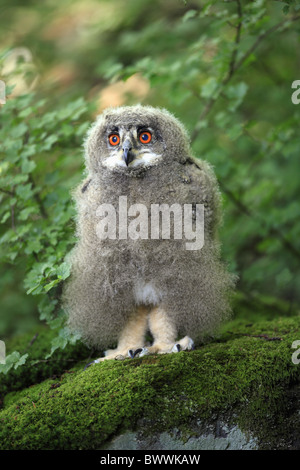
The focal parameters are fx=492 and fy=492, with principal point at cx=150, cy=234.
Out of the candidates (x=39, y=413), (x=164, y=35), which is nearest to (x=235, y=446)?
(x=39, y=413)

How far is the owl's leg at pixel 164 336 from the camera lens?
8.96 ft

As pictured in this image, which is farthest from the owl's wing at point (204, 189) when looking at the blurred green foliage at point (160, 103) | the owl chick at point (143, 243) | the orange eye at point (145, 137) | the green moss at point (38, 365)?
the green moss at point (38, 365)

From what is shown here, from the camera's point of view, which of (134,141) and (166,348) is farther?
(166,348)

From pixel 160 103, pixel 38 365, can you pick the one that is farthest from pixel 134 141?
pixel 160 103

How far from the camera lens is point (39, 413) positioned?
7.65 feet

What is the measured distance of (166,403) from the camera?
2270 mm

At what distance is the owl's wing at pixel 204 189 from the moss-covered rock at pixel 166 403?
0.76 m

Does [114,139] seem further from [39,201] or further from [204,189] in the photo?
[39,201]

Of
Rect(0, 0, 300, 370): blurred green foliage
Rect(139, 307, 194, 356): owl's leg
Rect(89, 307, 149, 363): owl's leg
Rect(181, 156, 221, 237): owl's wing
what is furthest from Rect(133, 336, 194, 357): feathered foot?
Rect(181, 156, 221, 237): owl's wing

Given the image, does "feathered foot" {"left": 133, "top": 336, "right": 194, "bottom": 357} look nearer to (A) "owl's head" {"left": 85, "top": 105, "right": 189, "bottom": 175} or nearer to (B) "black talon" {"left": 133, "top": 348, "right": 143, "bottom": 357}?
(B) "black talon" {"left": 133, "top": 348, "right": 143, "bottom": 357}

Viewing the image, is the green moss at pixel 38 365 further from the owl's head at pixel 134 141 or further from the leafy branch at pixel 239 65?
the leafy branch at pixel 239 65

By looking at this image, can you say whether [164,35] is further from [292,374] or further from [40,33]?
[292,374]

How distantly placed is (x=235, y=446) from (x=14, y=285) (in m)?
3.67

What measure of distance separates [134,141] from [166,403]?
1276 millimetres
